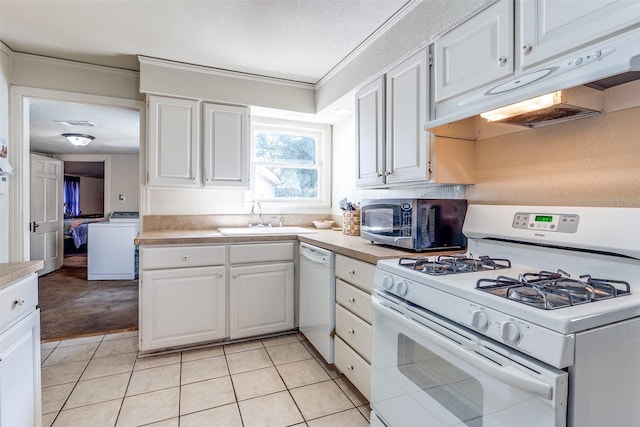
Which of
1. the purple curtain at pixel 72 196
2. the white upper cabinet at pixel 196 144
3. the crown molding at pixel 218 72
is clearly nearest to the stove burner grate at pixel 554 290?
the white upper cabinet at pixel 196 144

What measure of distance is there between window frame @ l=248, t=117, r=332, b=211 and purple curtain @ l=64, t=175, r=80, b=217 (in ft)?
28.1

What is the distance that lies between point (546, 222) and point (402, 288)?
25.8 inches

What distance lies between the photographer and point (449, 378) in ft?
3.51

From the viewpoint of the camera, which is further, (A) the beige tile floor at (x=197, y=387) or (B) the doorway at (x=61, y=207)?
(B) the doorway at (x=61, y=207)

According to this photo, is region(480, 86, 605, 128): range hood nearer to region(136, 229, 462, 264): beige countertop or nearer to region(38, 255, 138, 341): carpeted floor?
region(136, 229, 462, 264): beige countertop

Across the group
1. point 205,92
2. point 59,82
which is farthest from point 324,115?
point 59,82

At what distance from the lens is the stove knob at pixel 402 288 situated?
1269mm

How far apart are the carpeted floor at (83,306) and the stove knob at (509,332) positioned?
3012mm

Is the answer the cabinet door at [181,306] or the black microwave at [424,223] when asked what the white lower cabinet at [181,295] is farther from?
the black microwave at [424,223]

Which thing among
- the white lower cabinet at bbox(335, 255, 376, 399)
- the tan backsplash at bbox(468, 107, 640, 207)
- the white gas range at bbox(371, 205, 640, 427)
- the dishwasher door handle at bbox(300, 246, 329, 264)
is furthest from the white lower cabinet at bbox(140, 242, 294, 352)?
the tan backsplash at bbox(468, 107, 640, 207)

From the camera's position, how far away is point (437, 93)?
5.45ft

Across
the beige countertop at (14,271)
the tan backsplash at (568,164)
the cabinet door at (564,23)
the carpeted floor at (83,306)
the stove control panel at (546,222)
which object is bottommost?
the carpeted floor at (83,306)

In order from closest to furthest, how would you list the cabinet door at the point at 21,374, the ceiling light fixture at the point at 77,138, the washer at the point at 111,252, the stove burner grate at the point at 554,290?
the stove burner grate at the point at 554,290 → the cabinet door at the point at 21,374 → the ceiling light fixture at the point at 77,138 → the washer at the point at 111,252

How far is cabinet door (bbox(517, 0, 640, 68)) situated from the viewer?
98cm
